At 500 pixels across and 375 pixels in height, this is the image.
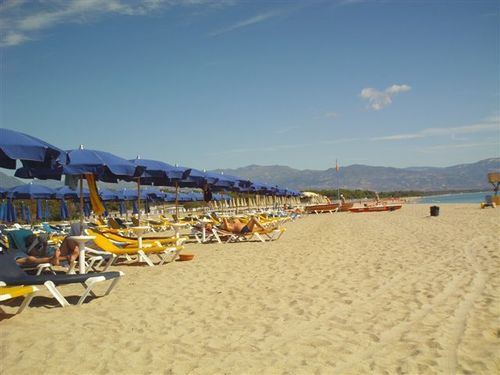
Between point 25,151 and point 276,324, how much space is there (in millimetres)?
3691

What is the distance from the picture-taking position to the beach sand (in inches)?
121

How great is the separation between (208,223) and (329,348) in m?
Answer: 9.71

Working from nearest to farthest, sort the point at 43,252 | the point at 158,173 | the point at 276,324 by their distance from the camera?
the point at 276,324 < the point at 43,252 < the point at 158,173

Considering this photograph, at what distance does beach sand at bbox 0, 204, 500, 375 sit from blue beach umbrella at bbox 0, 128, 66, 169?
1679 mm

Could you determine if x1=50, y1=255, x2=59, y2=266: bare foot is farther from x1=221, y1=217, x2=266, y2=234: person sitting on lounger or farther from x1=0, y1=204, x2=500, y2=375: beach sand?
x1=221, y1=217, x2=266, y2=234: person sitting on lounger

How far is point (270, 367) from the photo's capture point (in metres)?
3.02

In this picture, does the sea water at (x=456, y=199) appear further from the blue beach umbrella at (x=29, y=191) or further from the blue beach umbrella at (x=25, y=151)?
the blue beach umbrella at (x=25, y=151)

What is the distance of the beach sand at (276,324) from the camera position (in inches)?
121

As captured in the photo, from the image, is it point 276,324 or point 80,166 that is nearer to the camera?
point 276,324

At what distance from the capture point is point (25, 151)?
217 inches

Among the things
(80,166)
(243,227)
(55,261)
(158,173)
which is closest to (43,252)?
(55,261)

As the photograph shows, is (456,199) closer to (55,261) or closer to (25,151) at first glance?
(55,261)

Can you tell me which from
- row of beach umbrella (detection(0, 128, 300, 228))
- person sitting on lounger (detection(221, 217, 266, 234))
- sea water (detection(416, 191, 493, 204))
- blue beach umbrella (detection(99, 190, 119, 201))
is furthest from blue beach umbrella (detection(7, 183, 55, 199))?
sea water (detection(416, 191, 493, 204))

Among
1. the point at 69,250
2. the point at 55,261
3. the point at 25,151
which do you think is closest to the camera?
the point at 25,151
